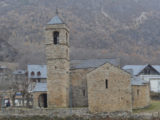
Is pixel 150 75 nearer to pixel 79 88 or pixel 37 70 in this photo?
pixel 79 88

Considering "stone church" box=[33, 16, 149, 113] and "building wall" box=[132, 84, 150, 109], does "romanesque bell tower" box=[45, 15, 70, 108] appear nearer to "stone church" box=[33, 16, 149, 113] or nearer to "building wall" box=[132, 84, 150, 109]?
"stone church" box=[33, 16, 149, 113]

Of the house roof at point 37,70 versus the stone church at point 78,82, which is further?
the house roof at point 37,70

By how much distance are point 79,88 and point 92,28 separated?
12018 cm

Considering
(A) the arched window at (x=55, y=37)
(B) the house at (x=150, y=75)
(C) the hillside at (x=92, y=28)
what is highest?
(C) the hillside at (x=92, y=28)

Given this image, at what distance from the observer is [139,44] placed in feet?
409

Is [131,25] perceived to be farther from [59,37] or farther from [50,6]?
[59,37]

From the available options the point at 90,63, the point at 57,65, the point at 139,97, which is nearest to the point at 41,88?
the point at 57,65

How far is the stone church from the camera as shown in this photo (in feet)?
87.1

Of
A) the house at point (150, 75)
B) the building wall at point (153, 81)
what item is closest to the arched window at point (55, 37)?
the building wall at point (153, 81)

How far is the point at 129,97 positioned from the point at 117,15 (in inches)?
5893

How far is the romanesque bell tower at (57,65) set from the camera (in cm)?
2888

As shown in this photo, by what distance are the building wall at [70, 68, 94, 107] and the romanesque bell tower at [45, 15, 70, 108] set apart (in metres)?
1.21

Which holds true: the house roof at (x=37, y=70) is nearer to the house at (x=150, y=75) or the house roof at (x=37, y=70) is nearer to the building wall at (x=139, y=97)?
the house at (x=150, y=75)

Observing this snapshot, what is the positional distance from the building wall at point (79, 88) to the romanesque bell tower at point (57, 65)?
121 centimetres
